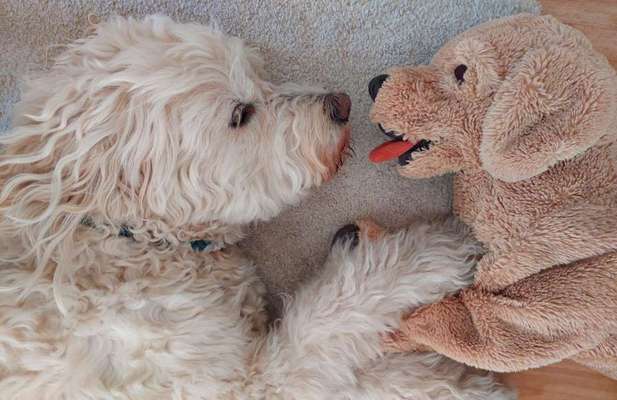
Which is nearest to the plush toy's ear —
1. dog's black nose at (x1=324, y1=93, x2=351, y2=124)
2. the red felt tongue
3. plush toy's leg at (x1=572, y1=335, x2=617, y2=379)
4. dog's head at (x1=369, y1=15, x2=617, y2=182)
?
dog's head at (x1=369, y1=15, x2=617, y2=182)

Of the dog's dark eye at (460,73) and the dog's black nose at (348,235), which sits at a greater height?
the dog's dark eye at (460,73)

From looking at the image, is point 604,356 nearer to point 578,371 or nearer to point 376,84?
point 578,371

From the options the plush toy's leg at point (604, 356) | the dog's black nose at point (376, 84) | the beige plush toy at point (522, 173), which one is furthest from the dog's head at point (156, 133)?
the plush toy's leg at point (604, 356)

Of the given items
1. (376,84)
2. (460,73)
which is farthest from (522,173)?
(376,84)

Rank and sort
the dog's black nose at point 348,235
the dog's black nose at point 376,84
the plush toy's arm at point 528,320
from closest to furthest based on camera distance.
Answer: the plush toy's arm at point 528,320 → the dog's black nose at point 376,84 → the dog's black nose at point 348,235

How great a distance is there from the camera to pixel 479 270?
4.51 feet

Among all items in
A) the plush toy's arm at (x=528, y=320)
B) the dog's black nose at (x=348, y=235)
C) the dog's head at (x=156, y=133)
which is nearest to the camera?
the dog's head at (x=156, y=133)

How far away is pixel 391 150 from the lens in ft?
4.60

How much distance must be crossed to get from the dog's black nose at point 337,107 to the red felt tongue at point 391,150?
14cm

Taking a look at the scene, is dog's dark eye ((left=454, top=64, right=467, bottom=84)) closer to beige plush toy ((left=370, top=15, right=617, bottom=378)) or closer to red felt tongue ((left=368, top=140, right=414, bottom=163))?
beige plush toy ((left=370, top=15, right=617, bottom=378))

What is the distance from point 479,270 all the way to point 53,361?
1.00 metres

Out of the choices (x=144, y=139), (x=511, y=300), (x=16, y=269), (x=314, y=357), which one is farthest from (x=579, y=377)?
(x=16, y=269)

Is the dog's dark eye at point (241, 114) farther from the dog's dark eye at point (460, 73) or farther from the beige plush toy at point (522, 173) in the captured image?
the dog's dark eye at point (460, 73)

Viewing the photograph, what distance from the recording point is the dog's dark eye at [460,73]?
128cm
